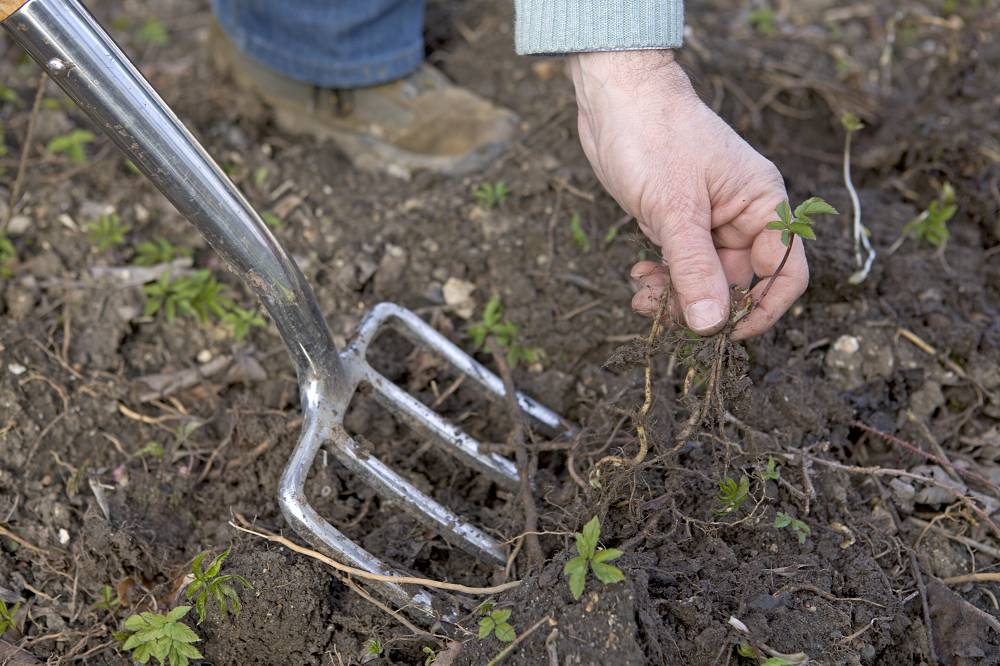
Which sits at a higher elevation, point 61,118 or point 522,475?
point 61,118

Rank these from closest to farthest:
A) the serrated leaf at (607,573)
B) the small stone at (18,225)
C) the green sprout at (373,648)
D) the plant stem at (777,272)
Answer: the serrated leaf at (607,573) < the plant stem at (777,272) < the green sprout at (373,648) < the small stone at (18,225)

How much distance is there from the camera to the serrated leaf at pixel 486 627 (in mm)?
1409

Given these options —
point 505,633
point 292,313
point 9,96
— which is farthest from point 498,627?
point 9,96

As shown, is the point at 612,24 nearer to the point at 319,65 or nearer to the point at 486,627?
the point at 486,627

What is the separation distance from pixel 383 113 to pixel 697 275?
1634mm

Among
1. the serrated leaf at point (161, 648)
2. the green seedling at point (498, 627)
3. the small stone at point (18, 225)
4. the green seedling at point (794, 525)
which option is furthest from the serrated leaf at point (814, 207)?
the small stone at point (18, 225)

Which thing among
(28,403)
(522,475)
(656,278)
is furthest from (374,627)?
(28,403)

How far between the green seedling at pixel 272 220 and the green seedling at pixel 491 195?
526 mm

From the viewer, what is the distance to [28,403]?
77.0 inches

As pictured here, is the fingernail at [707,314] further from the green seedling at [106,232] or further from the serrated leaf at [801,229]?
the green seedling at [106,232]

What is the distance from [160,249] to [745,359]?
155cm

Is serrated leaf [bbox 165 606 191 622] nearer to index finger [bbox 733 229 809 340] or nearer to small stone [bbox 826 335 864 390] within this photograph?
index finger [bbox 733 229 809 340]

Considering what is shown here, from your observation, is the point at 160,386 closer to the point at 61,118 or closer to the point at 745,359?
the point at 61,118

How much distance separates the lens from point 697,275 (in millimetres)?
1482
